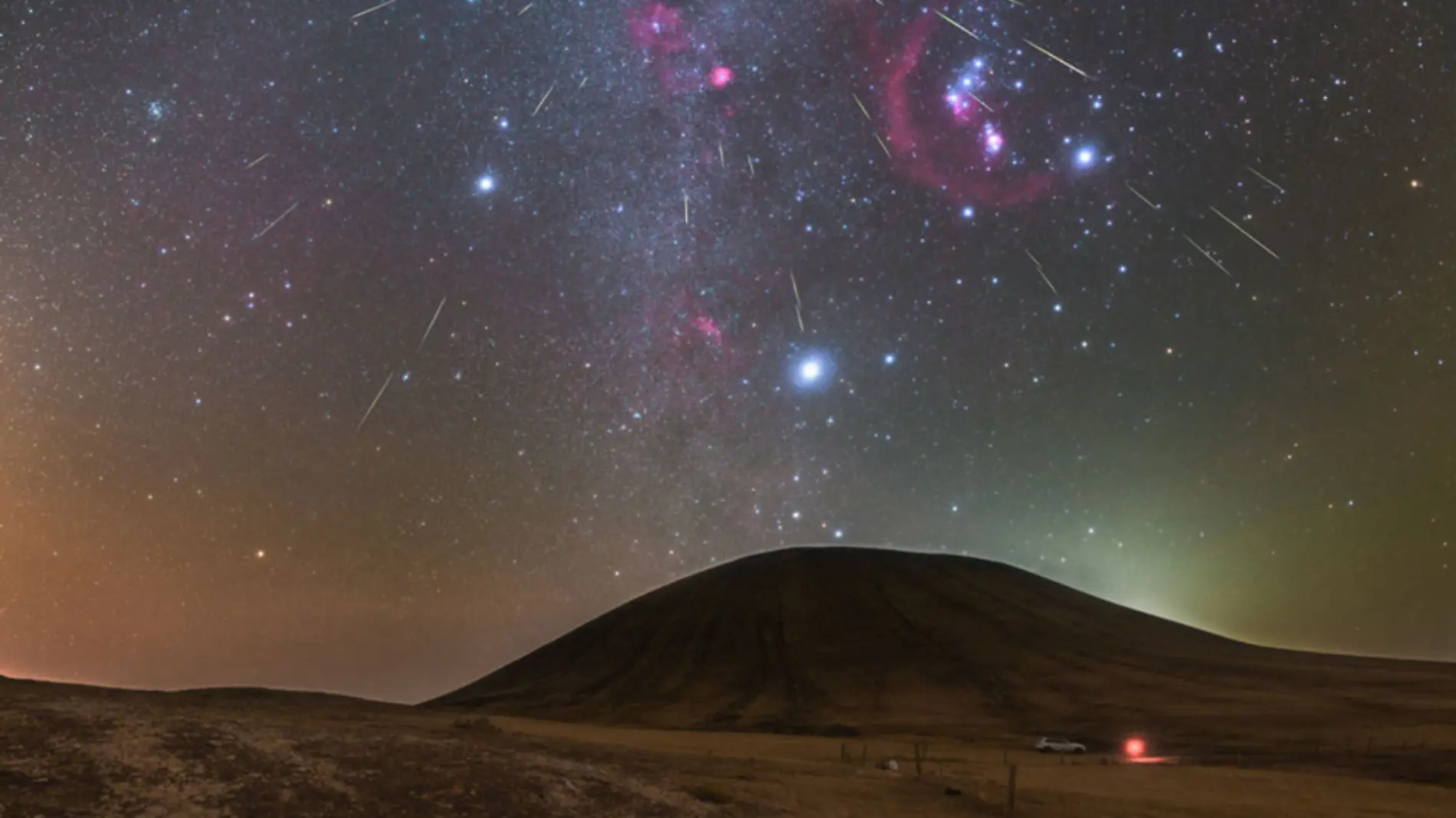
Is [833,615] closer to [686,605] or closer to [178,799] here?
[686,605]

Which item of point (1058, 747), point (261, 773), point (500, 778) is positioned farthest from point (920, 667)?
point (261, 773)

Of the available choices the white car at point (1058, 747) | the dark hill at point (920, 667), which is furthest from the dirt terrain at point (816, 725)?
the white car at point (1058, 747)

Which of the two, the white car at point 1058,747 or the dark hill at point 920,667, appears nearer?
the white car at point 1058,747

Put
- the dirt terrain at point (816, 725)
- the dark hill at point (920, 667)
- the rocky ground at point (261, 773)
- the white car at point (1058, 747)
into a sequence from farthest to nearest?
the dark hill at point (920, 667)
the white car at point (1058, 747)
the dirt terrain at point (816, 725)
the rocky ground at point (261, 773)

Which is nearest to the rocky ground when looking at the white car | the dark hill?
the white car

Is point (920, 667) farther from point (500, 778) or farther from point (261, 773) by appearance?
point (261, 773)

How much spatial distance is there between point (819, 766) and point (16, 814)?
1924 cm

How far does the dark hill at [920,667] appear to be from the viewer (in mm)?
55938

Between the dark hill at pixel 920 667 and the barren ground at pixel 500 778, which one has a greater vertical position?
the dark hill at pixel 920 667

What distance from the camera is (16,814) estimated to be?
10.5 meters

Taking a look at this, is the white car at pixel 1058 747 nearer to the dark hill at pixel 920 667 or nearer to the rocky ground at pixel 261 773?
the dark hill at pixel 920 667

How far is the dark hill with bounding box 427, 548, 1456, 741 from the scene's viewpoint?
55938 mm

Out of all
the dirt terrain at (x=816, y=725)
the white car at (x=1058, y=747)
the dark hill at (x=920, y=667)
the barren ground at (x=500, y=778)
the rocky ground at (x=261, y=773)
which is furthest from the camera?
the dark hill at (x=920, y=667)

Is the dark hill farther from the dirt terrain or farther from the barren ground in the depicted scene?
the barren ground
